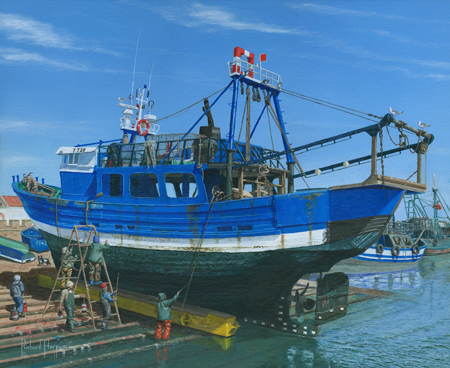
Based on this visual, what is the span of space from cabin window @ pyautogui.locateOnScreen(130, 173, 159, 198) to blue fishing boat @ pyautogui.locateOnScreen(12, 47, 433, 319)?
4cm

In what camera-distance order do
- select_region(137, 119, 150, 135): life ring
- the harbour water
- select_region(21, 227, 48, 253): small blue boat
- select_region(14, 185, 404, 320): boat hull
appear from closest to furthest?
1. the harbour water
2. select_region(14, 185, 404, 320): boat hull
3. select_region(137, 119, 150, 135): life ring
4. select_region(21, 227, 48, 253): small blue boat

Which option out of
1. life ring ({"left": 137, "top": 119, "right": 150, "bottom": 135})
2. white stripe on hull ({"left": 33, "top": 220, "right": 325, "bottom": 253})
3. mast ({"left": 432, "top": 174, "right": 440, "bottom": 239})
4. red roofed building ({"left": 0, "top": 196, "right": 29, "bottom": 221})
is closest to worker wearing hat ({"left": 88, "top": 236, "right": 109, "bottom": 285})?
white stripe on hull ({"left": 33, "top": 220, "right": 325, "bottom": 253})

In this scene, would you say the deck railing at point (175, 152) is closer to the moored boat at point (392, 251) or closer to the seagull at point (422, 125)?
the seagull at point (422, 125)

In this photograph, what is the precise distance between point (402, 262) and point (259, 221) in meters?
29.7

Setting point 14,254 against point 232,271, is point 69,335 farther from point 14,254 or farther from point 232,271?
point 14,254

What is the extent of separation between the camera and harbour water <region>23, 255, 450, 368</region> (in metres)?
9.93

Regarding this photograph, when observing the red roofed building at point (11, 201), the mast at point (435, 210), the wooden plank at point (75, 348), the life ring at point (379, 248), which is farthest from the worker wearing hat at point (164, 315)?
the mast at point (435, 210)

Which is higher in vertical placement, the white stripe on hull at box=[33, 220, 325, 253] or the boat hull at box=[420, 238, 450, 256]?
the white stripe on hull at box=[33, 220, 325, 253]

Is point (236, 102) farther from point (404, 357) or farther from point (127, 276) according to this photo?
point (404, 357)

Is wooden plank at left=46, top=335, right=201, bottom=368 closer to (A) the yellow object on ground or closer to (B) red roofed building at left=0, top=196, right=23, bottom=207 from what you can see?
(A) the yellow object on ground

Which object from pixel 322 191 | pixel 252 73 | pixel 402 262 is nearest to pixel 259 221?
pixel 322 191

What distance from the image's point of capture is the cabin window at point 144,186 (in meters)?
13.8

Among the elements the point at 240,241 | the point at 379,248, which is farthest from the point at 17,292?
the point at 379,248

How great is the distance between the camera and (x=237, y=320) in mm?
13094
